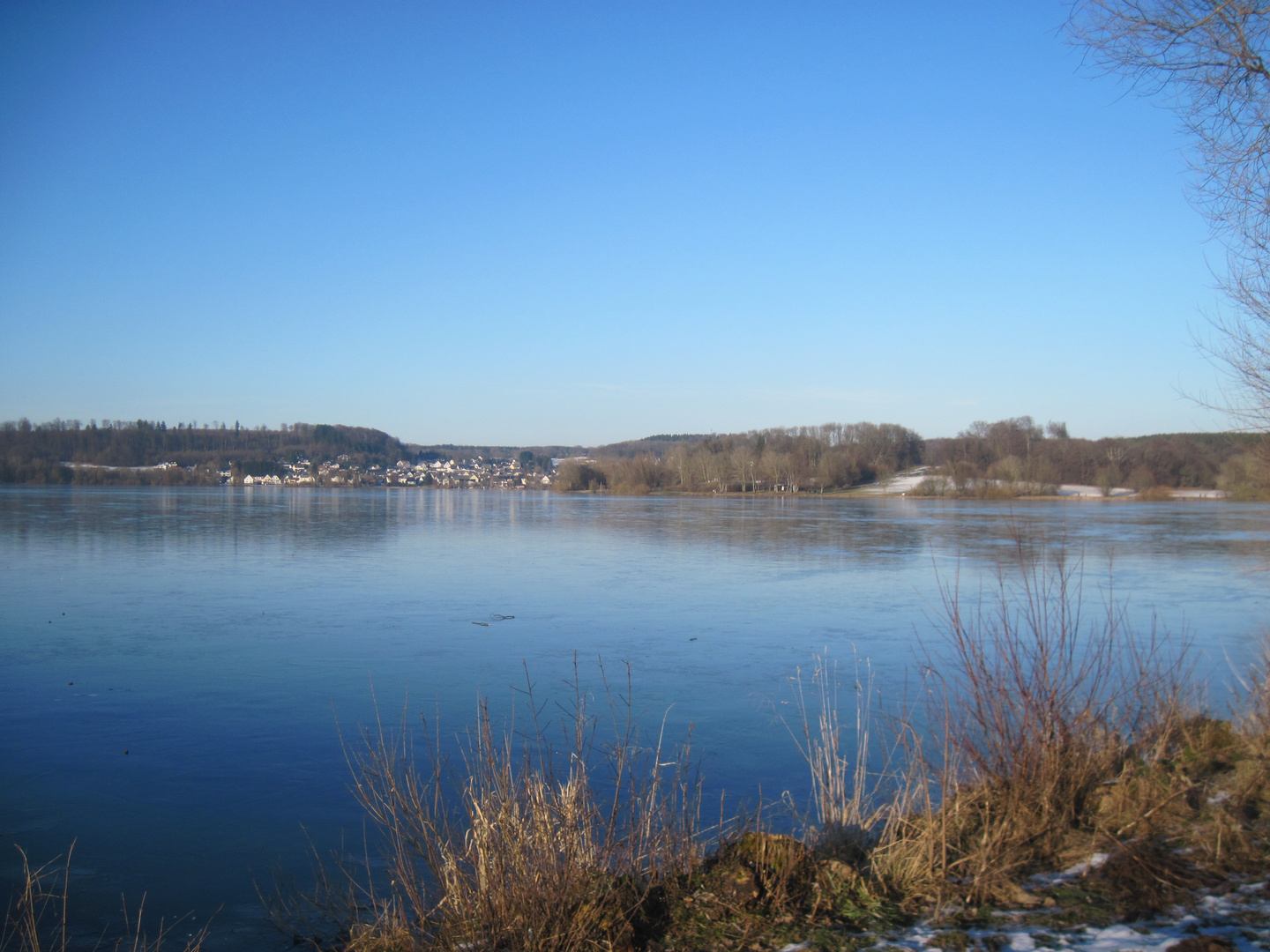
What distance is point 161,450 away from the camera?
4281 inches

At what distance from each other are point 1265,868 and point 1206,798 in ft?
2.40

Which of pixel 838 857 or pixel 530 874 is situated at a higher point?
pixel 530 874

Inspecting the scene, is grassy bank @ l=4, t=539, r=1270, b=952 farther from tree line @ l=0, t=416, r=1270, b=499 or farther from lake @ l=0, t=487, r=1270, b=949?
tree line @ l=0, t=416, r=1270, b=499

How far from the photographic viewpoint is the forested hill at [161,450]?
8120 centimetres

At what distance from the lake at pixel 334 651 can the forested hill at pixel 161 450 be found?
7267 cm

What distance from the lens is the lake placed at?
443 cm

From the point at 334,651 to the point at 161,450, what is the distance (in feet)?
383

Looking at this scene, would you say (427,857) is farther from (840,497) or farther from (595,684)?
(840,497)

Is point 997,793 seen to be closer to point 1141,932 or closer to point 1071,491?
point 1141,932

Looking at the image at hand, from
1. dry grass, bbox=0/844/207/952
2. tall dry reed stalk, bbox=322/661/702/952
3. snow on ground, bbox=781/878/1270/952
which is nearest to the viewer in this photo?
snow on ground, bbox=781/878/1270/952

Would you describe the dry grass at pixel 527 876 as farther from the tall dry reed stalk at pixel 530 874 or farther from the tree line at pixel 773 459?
the tree line at pixel 773 459

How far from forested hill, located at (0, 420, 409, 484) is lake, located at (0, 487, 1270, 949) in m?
72.7

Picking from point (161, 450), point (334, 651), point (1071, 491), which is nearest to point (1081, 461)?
point (1071, 491)

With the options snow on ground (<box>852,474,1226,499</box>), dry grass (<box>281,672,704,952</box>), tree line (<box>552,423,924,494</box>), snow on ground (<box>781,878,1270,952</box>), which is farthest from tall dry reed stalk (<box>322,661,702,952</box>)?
tree line (<box>552,423,924,494</box>)
